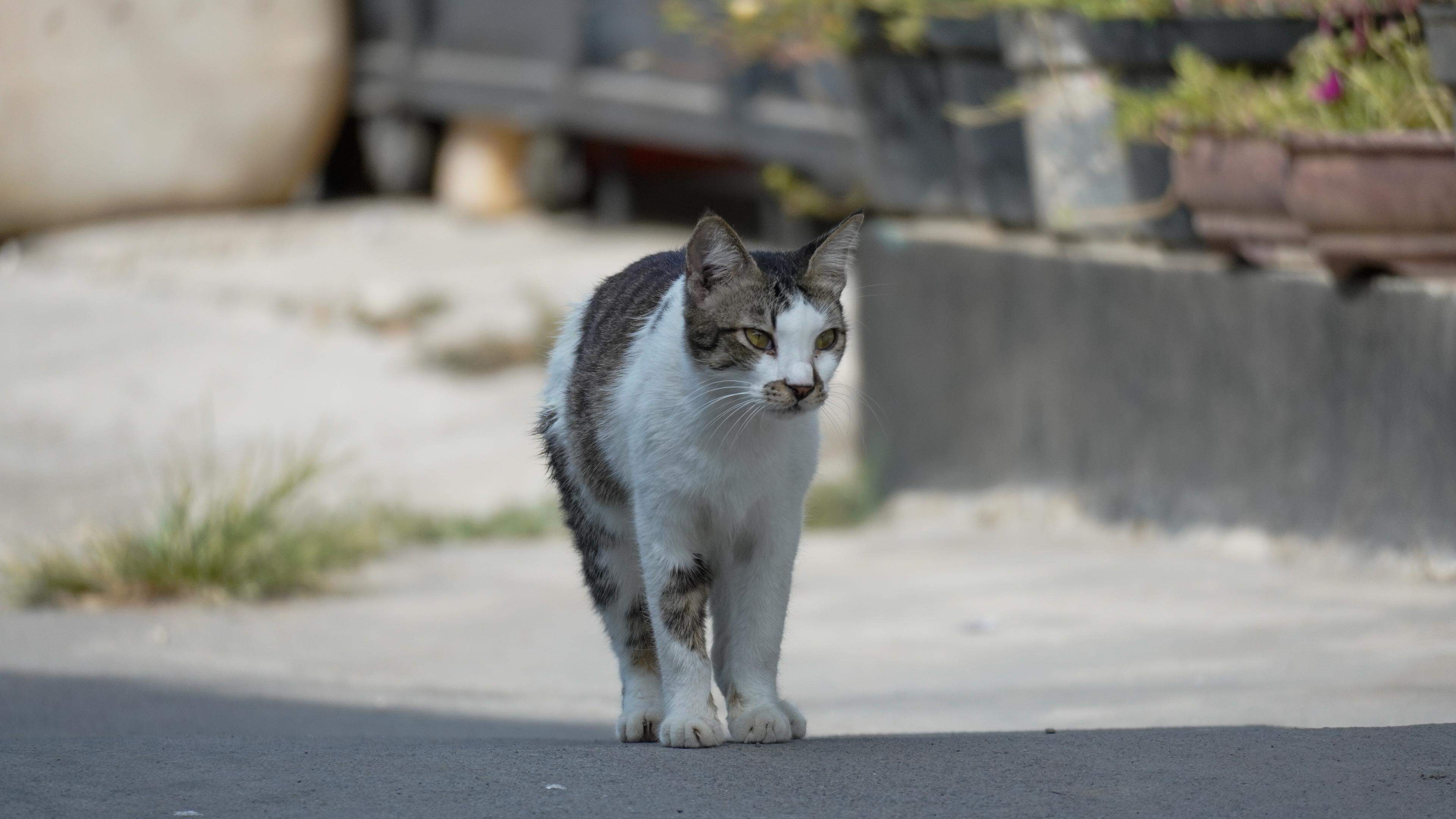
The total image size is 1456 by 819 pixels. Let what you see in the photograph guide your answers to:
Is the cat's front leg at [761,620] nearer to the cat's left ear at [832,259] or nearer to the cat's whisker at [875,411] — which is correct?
the cat's left ear at [832,259]

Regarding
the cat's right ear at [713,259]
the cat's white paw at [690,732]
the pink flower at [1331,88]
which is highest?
the pink flower at [1331,88]

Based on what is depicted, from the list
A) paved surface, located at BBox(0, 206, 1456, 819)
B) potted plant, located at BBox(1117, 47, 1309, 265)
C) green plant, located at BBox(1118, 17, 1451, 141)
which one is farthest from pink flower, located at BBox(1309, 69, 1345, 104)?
paved surface, located at BBox(0, 206, 1456, 819)

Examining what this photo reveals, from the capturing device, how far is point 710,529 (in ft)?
9.80

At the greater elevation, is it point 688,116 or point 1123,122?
point 688,116

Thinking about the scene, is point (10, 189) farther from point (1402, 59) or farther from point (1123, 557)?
point (1402, 59)

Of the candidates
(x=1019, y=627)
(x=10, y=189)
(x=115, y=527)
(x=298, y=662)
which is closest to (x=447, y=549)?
(x=115, y=527)

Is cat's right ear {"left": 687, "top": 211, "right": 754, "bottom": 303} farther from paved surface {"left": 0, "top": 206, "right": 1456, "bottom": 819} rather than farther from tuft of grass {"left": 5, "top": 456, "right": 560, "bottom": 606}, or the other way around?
tuft of grass {"left": 5, "top": 456, "right": 560, "bottom": 606}

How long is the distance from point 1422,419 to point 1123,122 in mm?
1252

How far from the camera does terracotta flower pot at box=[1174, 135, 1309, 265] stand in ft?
14.3

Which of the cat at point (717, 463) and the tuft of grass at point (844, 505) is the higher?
the tuft of grass at point (844, 505)

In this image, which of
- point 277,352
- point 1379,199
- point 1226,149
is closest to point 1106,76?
point 1226,149

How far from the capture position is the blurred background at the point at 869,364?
4.04 meters

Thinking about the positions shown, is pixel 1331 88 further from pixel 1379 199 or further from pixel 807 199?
pixel 807 199

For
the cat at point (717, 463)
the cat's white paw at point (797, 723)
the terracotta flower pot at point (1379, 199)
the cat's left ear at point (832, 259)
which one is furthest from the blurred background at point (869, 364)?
the cat's left ear at point (832, 259)
